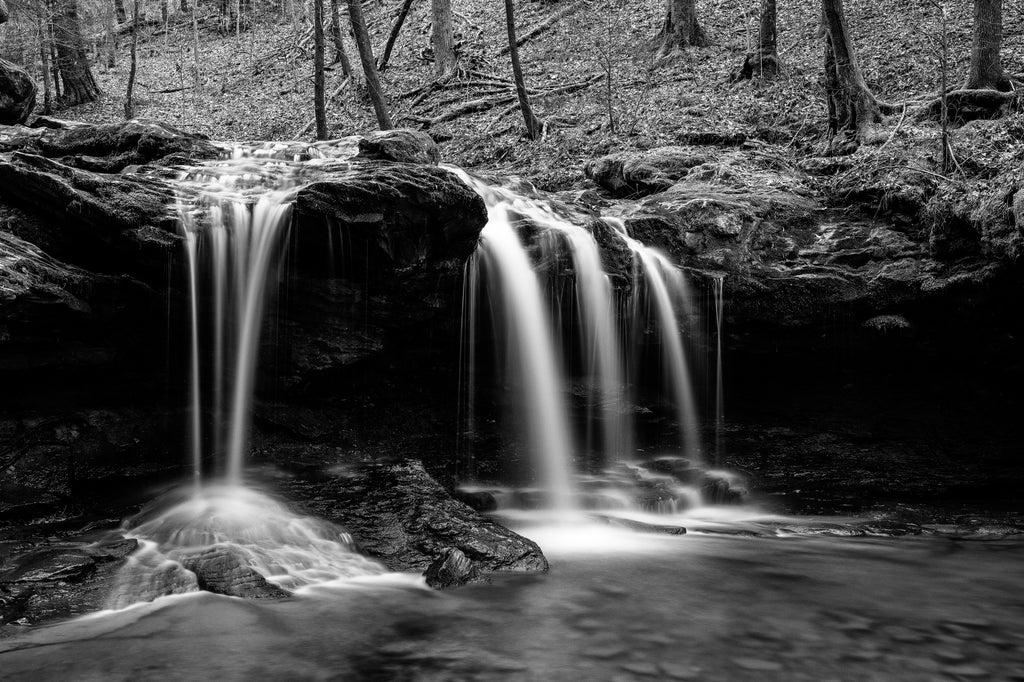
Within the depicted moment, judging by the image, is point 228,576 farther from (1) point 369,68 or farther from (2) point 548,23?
(2) point 548,23

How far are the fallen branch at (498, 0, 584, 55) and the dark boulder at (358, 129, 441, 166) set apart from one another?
1226cm

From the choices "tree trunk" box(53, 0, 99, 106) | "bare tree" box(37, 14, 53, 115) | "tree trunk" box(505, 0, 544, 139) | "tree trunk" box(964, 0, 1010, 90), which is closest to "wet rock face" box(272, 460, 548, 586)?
"tree trunk" box(505, 0, 544, 139)

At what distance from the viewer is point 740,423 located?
9586 mm

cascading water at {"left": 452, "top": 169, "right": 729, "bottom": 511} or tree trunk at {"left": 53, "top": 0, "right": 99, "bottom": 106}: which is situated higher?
tree trunk at {"left": 53, "top": 0, "right": 99, "bottom": 106}

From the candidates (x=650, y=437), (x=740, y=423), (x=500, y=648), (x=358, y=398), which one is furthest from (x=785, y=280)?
(x=500, y=648)

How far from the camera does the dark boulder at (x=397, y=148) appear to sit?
1073 cm

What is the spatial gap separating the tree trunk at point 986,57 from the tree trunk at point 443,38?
1351cm

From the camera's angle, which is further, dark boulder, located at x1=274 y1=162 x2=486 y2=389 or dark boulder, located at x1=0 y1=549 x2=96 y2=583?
dark boulder, located at x1=274 y1=162 x2=486 y2=389

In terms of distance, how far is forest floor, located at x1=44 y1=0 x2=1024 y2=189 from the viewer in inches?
574

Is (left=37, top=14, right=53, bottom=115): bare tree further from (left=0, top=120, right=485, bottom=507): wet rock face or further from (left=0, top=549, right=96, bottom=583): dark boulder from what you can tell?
(left=0, top=549, right=96, bottom=583): dark boulder

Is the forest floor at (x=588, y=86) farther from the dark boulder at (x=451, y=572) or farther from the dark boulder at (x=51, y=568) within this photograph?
the dark boulder at (x=51, y=568)

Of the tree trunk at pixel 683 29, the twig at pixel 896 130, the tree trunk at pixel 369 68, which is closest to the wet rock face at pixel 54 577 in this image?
the tree trunk at pixel 369 68

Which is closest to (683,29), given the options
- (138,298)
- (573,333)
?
(573,333)

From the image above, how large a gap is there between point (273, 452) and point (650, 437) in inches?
199
